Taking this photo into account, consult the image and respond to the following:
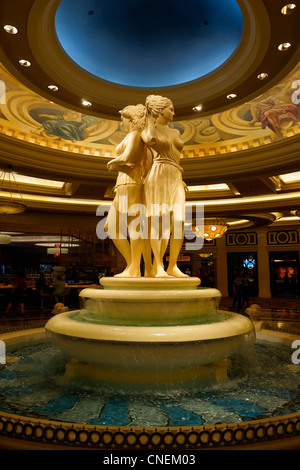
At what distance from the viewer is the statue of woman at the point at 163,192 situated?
330cm

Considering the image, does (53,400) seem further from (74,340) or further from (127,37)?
(127,37)

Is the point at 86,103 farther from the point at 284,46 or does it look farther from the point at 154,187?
the point at 154,187

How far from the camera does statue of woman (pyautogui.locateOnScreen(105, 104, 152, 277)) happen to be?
3.39 meters

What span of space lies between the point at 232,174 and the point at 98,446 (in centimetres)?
730

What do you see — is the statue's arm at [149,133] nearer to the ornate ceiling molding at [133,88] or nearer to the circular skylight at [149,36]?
the ornate ceiling molding at [133,88]

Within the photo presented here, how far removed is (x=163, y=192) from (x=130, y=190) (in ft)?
1.27

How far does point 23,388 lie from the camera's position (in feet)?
7.45

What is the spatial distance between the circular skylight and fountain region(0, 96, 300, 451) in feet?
6.83

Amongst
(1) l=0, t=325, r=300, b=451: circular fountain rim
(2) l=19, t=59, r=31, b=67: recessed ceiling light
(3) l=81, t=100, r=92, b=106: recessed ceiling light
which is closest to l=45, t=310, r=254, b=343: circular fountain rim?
(1) l=0, t=325, r=300, b=451: circular fountain rim

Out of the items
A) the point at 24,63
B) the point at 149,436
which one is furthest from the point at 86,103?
the point at 149,436

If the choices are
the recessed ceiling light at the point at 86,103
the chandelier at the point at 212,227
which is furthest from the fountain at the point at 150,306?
the chandelier at the point at 212,227

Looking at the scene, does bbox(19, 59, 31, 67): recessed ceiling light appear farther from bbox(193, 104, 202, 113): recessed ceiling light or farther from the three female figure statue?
bbox(193, 104, 202, 113): recessed ceiling light

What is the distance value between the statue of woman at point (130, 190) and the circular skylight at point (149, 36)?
201 cm

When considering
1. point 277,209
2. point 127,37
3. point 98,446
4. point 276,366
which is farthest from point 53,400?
point 277,209
